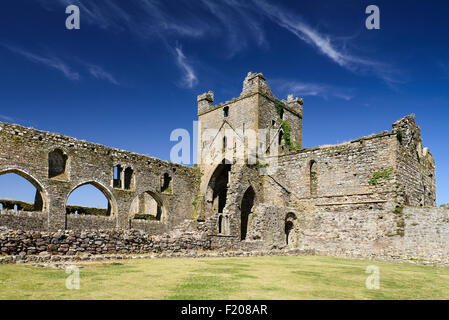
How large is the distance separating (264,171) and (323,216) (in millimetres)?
5949

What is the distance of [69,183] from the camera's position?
21.2 m

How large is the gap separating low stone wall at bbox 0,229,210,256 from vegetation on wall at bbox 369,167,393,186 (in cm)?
1130

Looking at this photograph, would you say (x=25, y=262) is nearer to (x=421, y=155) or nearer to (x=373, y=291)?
(x=373, y=291)

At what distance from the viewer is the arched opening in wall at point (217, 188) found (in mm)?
29391

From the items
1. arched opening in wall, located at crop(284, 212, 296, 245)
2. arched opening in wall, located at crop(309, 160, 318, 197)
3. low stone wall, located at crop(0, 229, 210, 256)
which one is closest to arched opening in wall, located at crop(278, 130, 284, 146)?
arched opening in wall, located at crop(309, 160, 318, 197)

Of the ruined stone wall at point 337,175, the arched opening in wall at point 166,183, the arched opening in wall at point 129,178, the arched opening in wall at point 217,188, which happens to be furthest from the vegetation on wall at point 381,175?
the arched opening in wall at point 129,178

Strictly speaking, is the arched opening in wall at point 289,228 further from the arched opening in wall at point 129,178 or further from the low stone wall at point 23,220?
the low stone wall at point 23,220

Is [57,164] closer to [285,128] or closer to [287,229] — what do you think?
[287,229]

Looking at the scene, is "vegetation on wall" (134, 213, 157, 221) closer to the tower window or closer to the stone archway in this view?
the stone archway

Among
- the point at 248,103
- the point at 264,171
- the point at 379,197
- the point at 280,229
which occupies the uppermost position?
the point at 248,103

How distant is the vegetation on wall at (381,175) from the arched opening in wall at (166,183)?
13956 millimetres

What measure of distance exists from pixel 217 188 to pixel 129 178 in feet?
26.6

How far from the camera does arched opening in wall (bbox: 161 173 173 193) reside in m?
27.2
